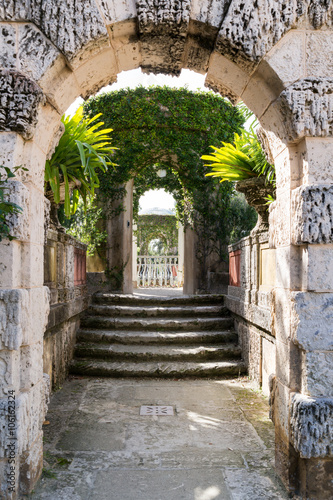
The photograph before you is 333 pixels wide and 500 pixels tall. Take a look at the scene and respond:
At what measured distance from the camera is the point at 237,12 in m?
2.44

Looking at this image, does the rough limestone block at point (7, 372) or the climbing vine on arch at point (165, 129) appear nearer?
the rough limestone block at point (7, 372)

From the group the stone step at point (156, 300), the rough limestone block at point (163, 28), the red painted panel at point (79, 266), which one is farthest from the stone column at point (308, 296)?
the stone step at point (156, 300)

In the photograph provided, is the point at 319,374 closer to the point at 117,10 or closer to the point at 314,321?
the point at 314,321

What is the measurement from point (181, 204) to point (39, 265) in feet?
22.0

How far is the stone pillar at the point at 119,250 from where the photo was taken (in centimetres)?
818

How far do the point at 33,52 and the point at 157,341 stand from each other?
4129 mm

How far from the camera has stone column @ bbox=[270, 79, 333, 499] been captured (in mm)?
2309

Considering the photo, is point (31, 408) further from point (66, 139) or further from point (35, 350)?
point (66, 139)

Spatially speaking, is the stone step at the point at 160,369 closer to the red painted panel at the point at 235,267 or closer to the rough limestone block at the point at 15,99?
the red painted panel at the point at 235,267

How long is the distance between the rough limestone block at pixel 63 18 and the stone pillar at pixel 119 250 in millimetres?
5946

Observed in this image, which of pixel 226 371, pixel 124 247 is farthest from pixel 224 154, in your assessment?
pixel 124 247

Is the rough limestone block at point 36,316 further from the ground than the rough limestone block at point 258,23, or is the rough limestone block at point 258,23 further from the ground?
the rough limestone block at point 258,23

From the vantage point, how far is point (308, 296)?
92.8 inches

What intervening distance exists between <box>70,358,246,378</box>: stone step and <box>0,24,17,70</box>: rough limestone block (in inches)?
144
